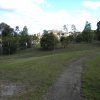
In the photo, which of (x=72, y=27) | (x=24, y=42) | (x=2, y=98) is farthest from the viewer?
(x=72, y=27)

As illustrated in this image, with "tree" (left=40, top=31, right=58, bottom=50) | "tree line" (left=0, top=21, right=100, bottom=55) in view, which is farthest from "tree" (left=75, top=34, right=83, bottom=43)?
"tree" (left=40, top=31, right=58, bottom=50)

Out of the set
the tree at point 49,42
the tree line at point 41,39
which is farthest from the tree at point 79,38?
the tree at point 49,42

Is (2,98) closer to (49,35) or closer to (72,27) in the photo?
(49,35)

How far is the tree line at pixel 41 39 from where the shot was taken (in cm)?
9875

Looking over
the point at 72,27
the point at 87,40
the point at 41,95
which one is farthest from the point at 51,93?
the point at 72,27

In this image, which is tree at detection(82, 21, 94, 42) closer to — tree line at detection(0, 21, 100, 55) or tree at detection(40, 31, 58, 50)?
tree line at detection(0, 21, 100, 55)

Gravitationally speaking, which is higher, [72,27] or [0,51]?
[72,27]

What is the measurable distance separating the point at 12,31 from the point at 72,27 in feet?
88.3

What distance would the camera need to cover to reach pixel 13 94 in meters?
14.8

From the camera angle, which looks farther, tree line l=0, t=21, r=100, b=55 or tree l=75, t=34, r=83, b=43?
tree l=75, t=34, r=83, b=43

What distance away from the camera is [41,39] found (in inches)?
3959

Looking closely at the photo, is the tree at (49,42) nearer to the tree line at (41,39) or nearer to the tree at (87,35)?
the tree line at (41,39)

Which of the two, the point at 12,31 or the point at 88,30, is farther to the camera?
the point at 12,31

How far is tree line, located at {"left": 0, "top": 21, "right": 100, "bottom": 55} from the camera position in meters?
98.8
